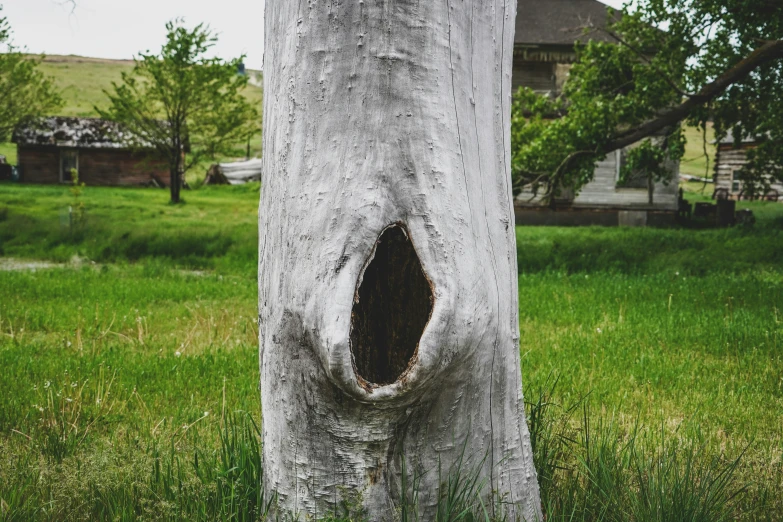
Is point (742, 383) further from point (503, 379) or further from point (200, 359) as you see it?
point (200, 359)

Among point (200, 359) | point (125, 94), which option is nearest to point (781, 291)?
point (200, 359)

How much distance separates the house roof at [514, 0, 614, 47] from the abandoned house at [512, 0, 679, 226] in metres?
0.04

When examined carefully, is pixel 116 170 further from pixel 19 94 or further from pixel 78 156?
pixel 19 94

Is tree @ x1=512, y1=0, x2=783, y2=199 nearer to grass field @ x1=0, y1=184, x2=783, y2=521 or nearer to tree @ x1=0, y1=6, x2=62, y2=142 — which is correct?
A: grass field @ x1=0, y1=184, x2=783, y2=521

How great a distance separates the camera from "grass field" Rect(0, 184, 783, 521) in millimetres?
2645

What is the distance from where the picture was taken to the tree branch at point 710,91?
10.6m

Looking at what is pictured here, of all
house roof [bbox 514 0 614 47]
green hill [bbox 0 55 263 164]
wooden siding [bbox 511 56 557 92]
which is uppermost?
green hill [bbox 0 55 263 164]

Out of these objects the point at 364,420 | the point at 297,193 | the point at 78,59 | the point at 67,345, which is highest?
the point at 78,59

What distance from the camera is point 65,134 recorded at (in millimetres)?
39656

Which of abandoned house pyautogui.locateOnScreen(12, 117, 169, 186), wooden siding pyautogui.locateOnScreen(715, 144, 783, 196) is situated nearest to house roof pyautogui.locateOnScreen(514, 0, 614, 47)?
wooden siding pyautogui.locateOnScreen(715, 144, 783, 196)

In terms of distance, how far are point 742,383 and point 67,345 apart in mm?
5316

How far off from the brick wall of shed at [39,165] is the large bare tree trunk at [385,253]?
139 ft

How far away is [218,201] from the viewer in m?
31.9

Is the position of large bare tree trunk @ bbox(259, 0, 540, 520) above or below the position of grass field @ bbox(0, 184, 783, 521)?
above
